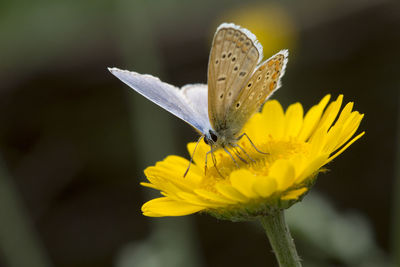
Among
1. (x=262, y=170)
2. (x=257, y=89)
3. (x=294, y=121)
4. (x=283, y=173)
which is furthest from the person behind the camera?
(x=294, y=121)

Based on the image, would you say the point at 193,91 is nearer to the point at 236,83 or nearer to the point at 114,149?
the point at 236,83

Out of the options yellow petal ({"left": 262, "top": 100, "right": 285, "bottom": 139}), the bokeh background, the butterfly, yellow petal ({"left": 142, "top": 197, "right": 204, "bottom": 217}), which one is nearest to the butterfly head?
the butterfly

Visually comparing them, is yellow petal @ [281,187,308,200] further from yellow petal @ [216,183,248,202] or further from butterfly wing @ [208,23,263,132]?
butterfly wing @ [208,23,263,132]

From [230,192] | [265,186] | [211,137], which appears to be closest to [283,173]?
[265,186]

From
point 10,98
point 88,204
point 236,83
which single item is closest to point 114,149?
point 88,204

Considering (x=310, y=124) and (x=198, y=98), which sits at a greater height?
(x=198, y=98)

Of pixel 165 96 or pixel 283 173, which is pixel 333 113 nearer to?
pixel 283 173

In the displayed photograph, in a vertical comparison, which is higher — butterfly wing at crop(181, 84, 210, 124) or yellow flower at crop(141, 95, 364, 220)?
butterfly wing at crop(181, 84, 210, 124)
